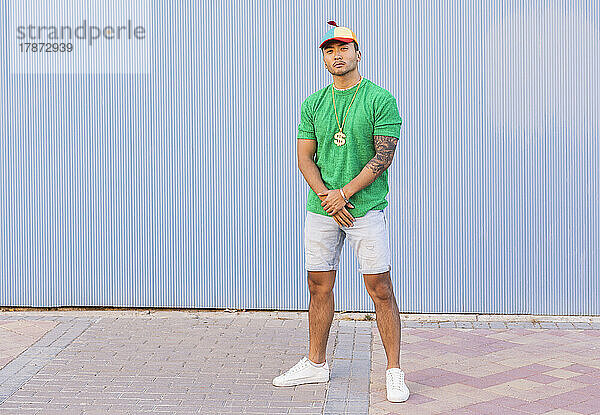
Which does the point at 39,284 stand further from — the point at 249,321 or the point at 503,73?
the point at 503,73

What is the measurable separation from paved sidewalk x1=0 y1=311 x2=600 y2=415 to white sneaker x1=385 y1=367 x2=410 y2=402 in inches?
1.7

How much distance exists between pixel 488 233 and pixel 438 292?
56 cm

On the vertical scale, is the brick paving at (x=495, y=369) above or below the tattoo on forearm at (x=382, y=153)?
below

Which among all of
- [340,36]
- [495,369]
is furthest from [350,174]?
[495,369]

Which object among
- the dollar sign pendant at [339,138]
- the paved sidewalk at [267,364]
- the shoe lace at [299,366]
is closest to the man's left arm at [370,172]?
the dollar sign pendant at [339,138]

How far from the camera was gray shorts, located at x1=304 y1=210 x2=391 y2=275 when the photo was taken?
16.1ft

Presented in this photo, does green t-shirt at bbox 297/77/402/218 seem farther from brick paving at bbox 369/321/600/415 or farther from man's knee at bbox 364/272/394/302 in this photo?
brick paving at bbox 369/321/600/415

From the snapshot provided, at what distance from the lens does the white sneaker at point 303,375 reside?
201 inches

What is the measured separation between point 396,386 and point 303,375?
0.56 m

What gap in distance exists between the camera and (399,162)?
6688mm

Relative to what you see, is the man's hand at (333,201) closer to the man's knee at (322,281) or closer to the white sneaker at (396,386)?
the man's knee at (322,281)

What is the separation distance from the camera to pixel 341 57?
4.84m

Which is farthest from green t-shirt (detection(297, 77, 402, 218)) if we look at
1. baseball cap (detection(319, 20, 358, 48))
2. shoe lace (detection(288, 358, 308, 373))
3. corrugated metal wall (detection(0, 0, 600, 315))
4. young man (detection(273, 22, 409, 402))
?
corrugated metal wall (detection(0, 0, 600, 315))

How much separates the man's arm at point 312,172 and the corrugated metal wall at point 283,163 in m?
1.74
